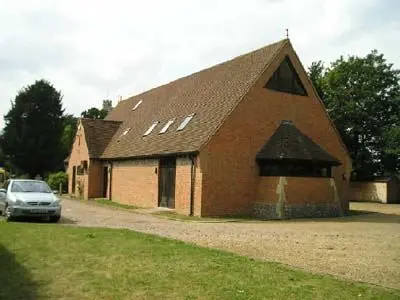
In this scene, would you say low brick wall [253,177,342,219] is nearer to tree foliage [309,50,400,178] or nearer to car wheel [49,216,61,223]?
car wheel [49,216,61,223]

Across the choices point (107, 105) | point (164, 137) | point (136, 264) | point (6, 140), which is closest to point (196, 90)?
point (164, 137)

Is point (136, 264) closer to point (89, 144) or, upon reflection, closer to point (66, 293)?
point (66, 293)

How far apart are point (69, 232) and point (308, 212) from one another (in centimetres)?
1336

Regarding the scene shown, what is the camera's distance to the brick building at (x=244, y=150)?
2375 centimetres

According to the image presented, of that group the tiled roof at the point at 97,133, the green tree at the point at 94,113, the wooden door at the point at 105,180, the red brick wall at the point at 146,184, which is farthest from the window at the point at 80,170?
the green tree at the point at 94,113

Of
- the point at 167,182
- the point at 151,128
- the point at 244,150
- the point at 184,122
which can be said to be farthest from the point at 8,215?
the point at 151,128

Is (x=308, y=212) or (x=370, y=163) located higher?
(x=370, y=163)

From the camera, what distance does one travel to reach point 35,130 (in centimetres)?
5312

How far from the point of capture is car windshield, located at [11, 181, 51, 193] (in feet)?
63.6

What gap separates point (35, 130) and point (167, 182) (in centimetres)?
3110

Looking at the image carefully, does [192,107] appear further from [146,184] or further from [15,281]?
[15,281]

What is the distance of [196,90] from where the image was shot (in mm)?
31141

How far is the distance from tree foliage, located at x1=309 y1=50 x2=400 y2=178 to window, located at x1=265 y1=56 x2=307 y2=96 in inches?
861

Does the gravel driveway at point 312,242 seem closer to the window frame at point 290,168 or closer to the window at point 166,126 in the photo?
the window frame at point 290,168
